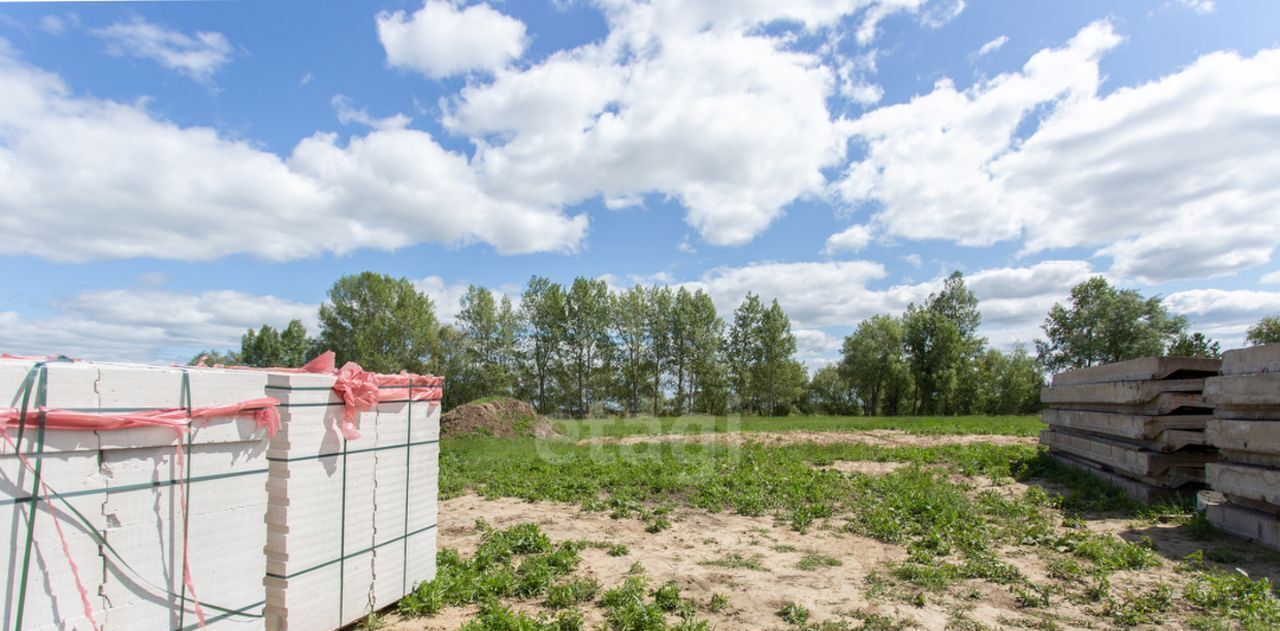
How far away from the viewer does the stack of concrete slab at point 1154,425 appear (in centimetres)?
923

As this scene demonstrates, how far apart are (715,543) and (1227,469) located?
6.48 m

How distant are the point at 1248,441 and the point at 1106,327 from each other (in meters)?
59.2

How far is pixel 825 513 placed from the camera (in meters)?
9.57

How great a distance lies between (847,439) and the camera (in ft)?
69.4

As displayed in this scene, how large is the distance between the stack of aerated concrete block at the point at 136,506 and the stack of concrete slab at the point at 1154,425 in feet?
38.0

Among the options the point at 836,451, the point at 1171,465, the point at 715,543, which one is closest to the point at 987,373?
the point at 836,451

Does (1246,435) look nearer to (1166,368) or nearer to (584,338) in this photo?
(1166,368)

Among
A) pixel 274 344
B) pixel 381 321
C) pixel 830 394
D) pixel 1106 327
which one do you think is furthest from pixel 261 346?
pixel 1106 327

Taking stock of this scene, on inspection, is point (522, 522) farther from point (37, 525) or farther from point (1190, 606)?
point (1190, 606)

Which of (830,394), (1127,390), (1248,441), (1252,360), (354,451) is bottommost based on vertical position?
(830,394)

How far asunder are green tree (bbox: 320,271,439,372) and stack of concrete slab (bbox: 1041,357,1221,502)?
48429mm

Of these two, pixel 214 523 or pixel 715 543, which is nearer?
pixel 214 523

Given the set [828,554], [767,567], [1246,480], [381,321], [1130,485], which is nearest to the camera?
[767,567]

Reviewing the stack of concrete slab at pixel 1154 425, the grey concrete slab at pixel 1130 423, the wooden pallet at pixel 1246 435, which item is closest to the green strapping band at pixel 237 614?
the wooden pallet at pixel 1246 435
